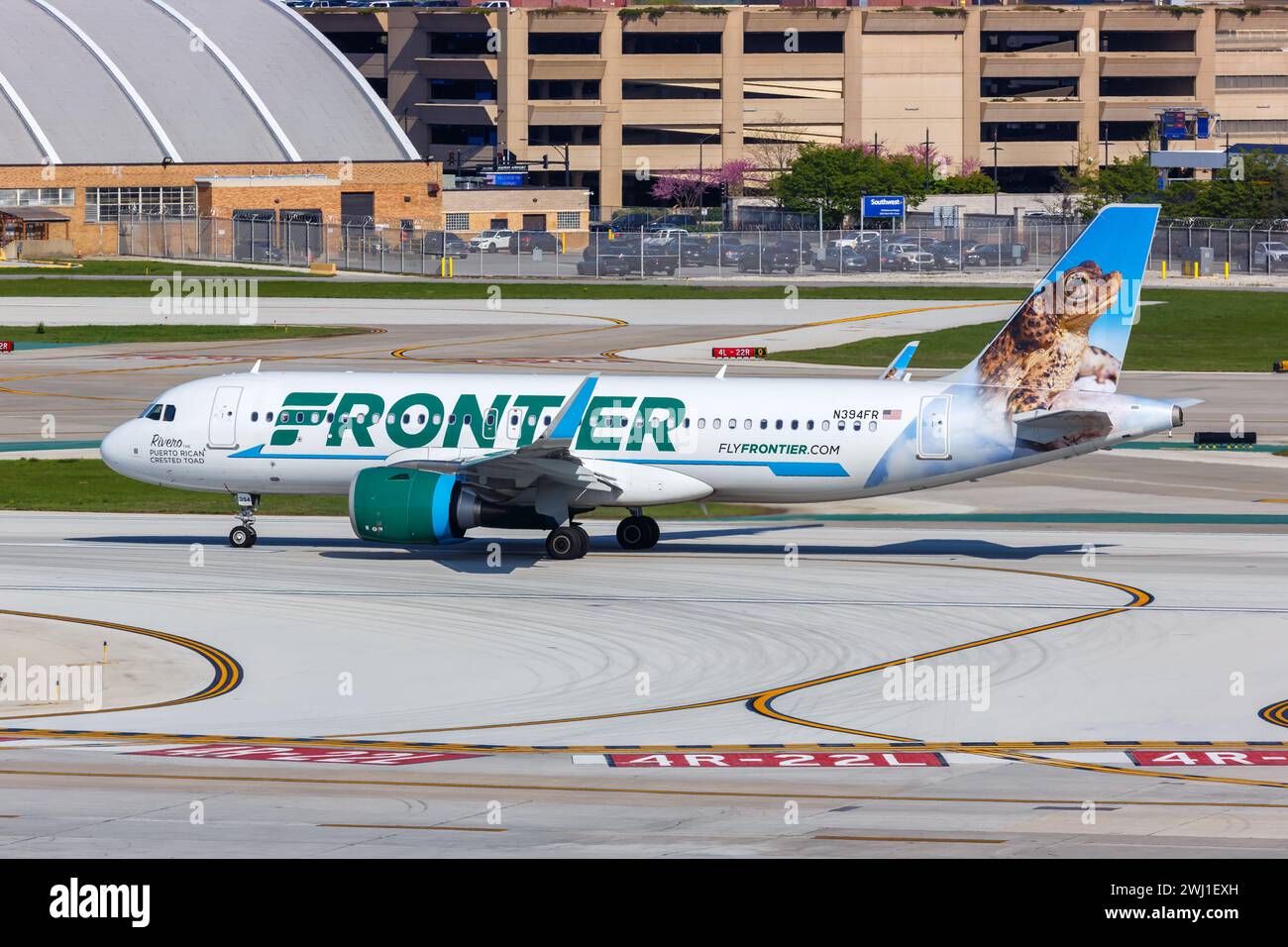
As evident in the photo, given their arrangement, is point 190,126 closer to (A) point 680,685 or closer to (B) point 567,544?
(B) point 567,544

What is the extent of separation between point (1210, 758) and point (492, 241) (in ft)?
467

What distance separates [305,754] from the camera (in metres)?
25.5

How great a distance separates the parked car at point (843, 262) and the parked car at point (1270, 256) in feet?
96.1

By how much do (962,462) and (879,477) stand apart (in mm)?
1887

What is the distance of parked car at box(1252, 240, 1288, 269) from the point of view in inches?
5344

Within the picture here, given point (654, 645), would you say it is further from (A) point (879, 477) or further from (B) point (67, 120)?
(B) point (67, 120)

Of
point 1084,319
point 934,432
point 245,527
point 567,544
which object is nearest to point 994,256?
point 1084,319

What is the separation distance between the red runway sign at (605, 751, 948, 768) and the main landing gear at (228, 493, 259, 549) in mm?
19958

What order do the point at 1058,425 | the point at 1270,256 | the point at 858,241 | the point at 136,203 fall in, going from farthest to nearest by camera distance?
the point at 136,203, the point at 858,241, the point at 1270,256, the point at 1058,425

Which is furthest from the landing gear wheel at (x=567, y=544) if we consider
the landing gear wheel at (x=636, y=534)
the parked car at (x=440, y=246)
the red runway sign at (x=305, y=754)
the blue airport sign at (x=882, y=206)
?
the blue airport sign at (x=882, y=206)

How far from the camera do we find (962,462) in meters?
40.8

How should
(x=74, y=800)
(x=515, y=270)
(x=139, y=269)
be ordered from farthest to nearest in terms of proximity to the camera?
(x=515, y=270) < (x=139, y=269) < (x=74, y=800)

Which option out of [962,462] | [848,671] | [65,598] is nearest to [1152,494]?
[962,462]

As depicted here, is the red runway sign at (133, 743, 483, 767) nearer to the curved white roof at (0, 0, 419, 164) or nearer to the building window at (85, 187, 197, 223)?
the building window at (85, 187, 197, 223)
